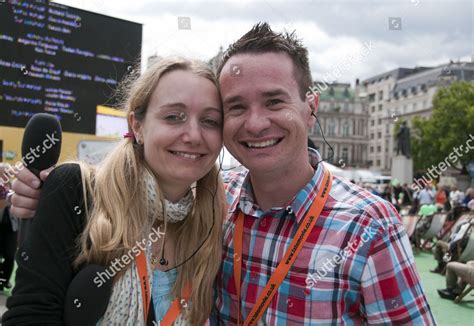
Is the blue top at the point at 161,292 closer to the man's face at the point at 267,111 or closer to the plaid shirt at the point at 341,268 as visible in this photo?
the plaid shirt at the point at 341,268

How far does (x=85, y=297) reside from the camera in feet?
5.95

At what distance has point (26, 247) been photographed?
183cm

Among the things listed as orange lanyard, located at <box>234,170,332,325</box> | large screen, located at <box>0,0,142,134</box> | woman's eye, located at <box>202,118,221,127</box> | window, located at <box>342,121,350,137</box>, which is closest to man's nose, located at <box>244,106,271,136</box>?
woman's eye, located at <box>202,118,221,127</box>

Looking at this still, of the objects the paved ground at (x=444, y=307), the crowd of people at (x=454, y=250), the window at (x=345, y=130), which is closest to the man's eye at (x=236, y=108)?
the paved ground at (x=444, y=307)

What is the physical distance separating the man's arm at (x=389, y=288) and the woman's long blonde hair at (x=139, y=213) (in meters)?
0.72

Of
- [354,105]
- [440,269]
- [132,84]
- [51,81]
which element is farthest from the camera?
[354,105]

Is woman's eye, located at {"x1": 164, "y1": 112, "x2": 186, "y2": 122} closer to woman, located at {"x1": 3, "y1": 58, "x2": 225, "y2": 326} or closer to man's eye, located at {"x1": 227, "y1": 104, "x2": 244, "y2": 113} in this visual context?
woman, located at {"x1": 3, "y1": 58, "x2": 225, "y2": 326}

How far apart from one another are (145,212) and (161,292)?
1.20 feet

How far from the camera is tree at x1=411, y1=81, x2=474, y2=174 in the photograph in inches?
1992

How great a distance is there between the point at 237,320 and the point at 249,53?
3.99 ft

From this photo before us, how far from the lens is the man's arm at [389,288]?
75.8 inches

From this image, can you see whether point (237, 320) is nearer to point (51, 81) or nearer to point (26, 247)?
point (26, 247)

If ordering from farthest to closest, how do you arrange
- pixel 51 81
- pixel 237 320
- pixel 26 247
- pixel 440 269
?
pixel 440 269, pixel 51 81, pixel 237 320, pixel 26 247

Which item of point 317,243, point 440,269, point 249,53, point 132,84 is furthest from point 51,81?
point 440,269
